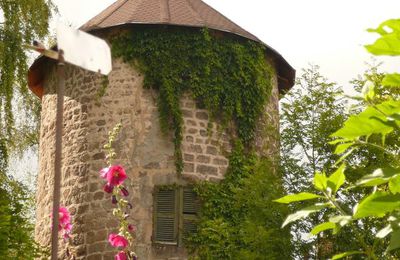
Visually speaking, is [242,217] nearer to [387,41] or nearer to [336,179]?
[336,179]

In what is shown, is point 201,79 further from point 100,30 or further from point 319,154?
point 319,154

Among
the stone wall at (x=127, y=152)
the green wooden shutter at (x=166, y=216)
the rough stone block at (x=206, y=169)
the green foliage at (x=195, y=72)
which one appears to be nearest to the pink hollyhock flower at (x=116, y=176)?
the stone wall at (x=127, y=152)

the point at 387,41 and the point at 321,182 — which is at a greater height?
the point at 387,41

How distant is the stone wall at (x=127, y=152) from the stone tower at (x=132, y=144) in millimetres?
16

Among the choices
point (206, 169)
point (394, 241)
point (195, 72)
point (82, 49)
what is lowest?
point (394, 241)

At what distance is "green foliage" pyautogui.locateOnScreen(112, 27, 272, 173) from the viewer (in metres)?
13.0

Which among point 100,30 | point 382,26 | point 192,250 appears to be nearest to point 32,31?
point 100,30

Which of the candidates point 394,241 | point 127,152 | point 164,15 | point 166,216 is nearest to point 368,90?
point 394,241

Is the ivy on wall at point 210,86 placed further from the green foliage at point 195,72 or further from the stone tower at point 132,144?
the stone tower at point 132,144

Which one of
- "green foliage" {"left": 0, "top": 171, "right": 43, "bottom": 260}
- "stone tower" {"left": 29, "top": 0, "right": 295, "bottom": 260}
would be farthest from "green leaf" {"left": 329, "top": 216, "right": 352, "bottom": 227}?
"stone tower" {"left": 29, "top": 0, "right": 295, "bottom": 260}

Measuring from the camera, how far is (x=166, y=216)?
12.6 meters

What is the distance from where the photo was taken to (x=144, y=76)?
520 inches

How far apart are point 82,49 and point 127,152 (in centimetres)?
881

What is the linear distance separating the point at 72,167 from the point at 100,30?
2.47 metres
